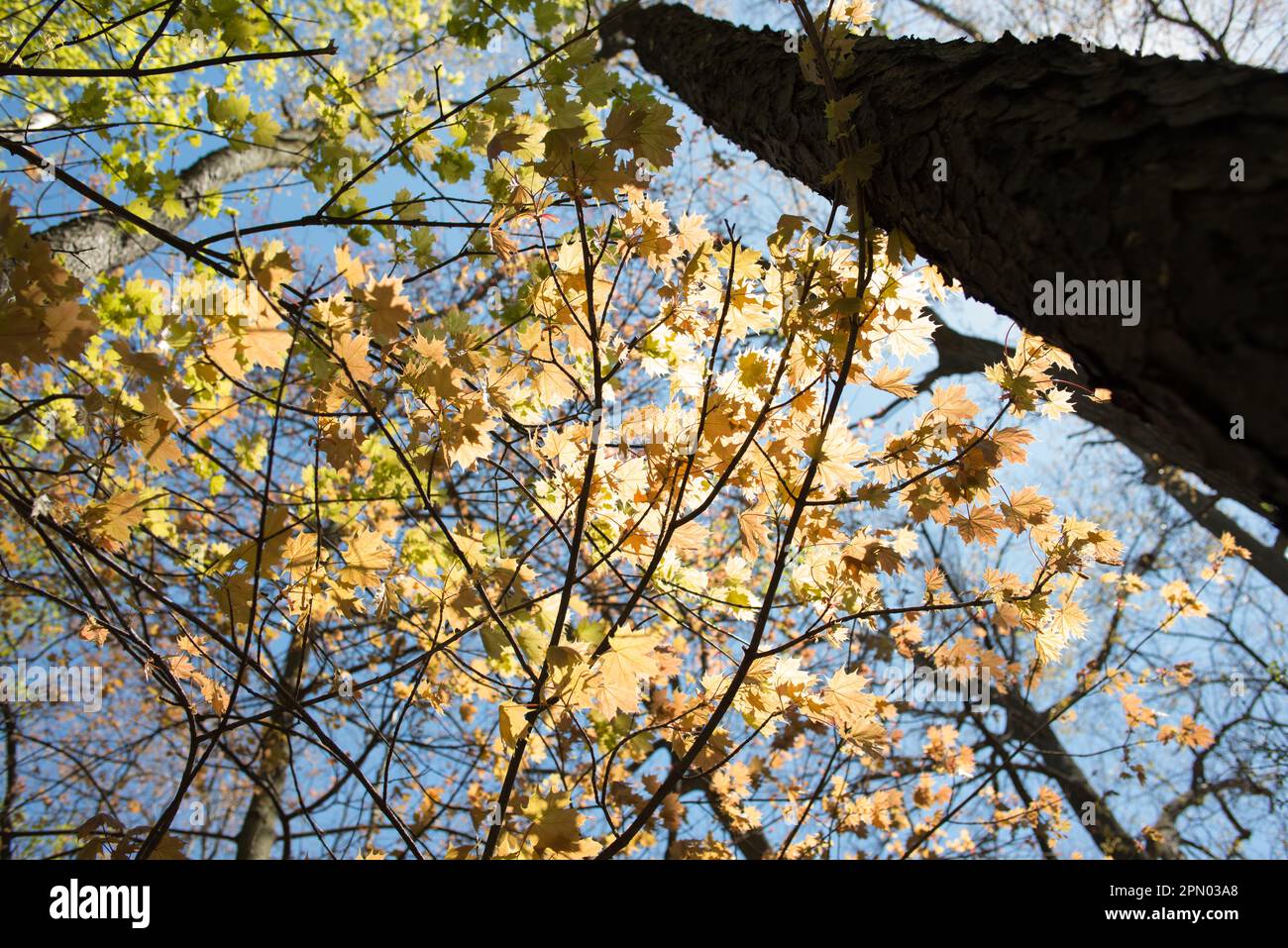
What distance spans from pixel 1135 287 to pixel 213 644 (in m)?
6.66

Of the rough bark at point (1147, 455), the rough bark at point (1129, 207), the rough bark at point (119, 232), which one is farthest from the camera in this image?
the rough bark at point (1147, 455)

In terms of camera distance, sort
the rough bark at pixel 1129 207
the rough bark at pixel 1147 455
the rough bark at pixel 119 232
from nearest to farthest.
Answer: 1. the rough bark at pixel 1129 207
2. the rough bark at pixel 119 232
3. the rough bark at pixel 1147 455

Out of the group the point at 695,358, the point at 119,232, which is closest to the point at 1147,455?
the point at 695,358

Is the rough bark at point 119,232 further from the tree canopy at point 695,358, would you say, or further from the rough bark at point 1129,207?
the rough bark at point 1129,207

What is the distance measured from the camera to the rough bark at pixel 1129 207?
0.68m

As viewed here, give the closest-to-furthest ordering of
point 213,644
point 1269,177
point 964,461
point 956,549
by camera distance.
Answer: point 1269,177 < point 964,461 < point 213,644 < point 956,549

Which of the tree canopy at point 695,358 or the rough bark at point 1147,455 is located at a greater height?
the rough bark at point 1147,455

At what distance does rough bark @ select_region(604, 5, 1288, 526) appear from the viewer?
0.68m

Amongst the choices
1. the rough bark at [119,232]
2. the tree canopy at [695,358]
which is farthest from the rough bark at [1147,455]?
the rough bark at [119,232]

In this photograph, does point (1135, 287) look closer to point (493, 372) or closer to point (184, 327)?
point (493, 372)

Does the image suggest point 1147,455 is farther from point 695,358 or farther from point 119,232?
point 119,232
